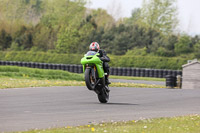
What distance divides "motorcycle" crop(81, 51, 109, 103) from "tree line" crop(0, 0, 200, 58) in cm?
3652

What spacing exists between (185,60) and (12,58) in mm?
23025

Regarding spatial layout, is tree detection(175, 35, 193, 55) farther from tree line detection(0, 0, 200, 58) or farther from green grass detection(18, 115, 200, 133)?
green grass detection(18, 115, 200, 133)

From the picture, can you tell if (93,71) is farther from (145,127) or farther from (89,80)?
(145,127)

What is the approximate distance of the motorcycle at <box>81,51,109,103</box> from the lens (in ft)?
44.7

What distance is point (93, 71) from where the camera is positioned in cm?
1380

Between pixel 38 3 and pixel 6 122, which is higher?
pixel 38 3

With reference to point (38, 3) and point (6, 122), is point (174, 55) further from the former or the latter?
point (38, 3)

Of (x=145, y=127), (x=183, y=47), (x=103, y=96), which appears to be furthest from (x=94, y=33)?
(x=145, y=127)

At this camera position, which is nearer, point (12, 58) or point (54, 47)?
point (12, 58)

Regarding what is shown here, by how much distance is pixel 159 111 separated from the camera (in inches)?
502

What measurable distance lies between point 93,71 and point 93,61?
0.30 metres

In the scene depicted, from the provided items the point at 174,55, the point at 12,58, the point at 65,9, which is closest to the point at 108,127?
the point at 174,55

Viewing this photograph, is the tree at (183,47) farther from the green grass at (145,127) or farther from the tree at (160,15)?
the green grass at (145,127)

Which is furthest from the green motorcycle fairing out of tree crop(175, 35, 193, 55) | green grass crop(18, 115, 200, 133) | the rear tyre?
tree crop(175, 35, 193, 55)
